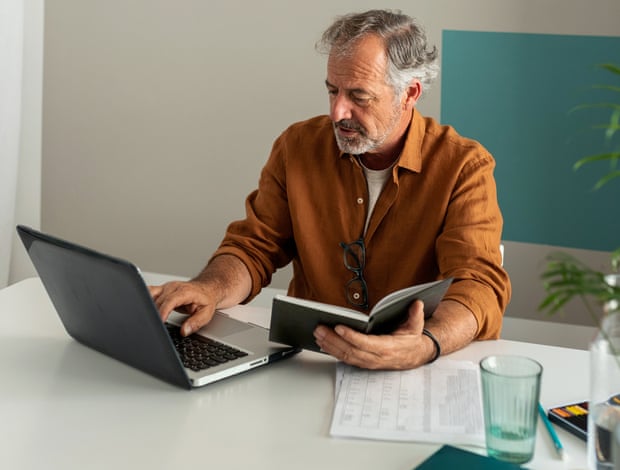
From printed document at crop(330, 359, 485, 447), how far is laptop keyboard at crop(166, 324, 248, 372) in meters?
0.21

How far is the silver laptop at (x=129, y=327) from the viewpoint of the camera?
1.52 m

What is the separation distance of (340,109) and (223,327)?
0.62 m

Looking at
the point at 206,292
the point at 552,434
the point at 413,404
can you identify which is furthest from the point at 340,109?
the point at 552,434

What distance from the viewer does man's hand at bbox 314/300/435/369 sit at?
1632 mm

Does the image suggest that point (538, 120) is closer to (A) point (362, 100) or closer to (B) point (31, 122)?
(A) point (362, 100)

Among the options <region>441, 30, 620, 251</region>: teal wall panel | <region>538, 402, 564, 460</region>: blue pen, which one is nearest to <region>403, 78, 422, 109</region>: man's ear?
<region>538, 402, 564, 460</region>: blue pen

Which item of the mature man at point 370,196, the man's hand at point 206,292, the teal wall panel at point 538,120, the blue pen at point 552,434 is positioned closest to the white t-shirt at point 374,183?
the mature man at point 370,196

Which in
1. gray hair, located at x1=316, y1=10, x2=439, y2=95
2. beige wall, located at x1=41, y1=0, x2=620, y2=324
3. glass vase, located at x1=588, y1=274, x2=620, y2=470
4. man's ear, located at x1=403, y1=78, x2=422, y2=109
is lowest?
beige wall, located at x1=41, y1=0, x2=620, y2=324

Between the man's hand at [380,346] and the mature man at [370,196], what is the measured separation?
339 millimetres

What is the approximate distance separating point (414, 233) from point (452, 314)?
417 mm

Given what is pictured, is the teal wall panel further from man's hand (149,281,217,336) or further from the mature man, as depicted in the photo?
man's hand (149,281,217,336)

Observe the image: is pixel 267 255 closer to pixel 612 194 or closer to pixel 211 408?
pixel 211 408

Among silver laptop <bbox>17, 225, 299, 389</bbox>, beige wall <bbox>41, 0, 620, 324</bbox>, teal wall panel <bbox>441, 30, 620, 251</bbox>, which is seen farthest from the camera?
beige wall <bbox>41, 0, 620, 324</bbox>

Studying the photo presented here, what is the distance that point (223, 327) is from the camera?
6.12 ft
